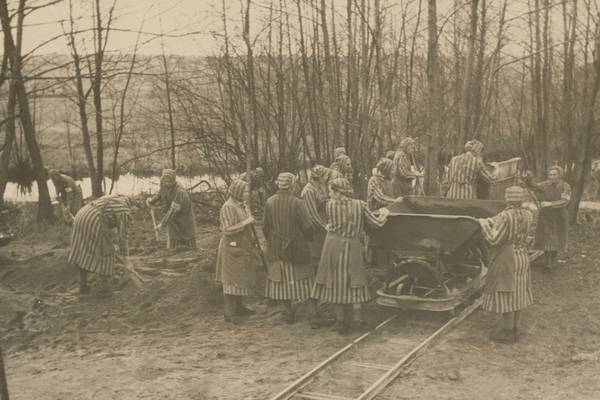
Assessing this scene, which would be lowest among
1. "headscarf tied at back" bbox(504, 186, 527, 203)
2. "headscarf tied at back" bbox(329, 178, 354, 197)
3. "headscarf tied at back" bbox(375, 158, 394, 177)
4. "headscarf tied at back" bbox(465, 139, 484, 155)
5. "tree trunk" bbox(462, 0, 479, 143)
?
"headscarf tied at back" bbox(504, 186, 527, 203)

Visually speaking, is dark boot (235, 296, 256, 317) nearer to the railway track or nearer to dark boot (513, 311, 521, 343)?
the railway track

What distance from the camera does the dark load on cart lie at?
8742 mm

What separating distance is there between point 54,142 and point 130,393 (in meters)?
34.0

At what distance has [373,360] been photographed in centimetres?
770

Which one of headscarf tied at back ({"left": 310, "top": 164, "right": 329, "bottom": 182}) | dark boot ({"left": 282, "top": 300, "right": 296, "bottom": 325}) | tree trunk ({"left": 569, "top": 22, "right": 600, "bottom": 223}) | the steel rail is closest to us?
the steel rail

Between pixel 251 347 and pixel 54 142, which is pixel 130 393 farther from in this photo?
pixel 54 142


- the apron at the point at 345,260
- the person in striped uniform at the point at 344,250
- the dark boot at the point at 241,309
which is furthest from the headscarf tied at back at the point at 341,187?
the dark boot at the point at 241,309

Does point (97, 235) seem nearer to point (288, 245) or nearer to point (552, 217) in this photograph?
point (288, 245)

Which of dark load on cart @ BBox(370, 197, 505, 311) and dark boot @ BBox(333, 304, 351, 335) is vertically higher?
dark load on cart @ BBox(370, 197, 505, 311)

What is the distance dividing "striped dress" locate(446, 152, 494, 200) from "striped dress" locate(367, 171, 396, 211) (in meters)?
1.23

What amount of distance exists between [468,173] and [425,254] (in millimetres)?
3406

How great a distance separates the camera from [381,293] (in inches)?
360

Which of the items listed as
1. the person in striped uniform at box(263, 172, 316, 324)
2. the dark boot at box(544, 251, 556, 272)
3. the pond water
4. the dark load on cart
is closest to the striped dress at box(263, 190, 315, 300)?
the person in striped uniform at box(263, 172, 316, 324)

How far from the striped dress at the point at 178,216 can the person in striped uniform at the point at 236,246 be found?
3081 millimetres
